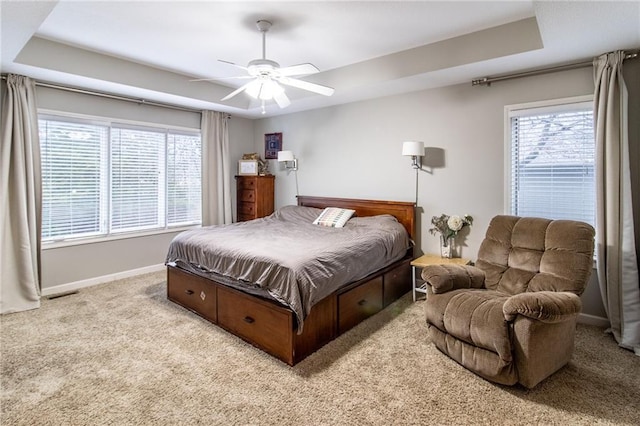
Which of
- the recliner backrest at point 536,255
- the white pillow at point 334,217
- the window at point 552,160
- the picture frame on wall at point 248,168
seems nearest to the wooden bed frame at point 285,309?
the white pillow at point 334,217

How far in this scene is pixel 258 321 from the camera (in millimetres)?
2633

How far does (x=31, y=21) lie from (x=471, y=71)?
3.60 meters

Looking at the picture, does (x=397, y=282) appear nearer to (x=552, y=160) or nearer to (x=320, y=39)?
(x=552, y=160)

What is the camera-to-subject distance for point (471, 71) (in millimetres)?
3311

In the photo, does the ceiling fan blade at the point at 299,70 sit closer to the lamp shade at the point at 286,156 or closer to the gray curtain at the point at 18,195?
the lamp shade at the point at 286,156

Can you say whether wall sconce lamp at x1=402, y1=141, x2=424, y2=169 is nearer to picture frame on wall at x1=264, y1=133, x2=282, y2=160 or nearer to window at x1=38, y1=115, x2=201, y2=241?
picture frame on wall at x1=264, y1=133, x2=282, y2=160

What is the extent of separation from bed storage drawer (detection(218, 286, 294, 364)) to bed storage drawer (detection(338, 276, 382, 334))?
58 centimetres

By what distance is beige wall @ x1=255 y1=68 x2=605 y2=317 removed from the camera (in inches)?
135

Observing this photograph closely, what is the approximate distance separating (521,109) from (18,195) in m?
5.14

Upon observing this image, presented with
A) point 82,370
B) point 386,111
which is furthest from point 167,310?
point 386,111

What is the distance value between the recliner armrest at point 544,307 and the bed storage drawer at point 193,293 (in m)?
2.34

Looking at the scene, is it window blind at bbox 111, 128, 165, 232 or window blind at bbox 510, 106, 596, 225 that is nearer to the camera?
window blind at bbox 510, 106, 596, 225

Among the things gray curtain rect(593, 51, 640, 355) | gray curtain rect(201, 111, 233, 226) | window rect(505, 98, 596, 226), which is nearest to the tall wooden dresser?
gray curtain rect(201, 111, 233, 226)

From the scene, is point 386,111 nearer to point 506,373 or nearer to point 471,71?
point 471,71
